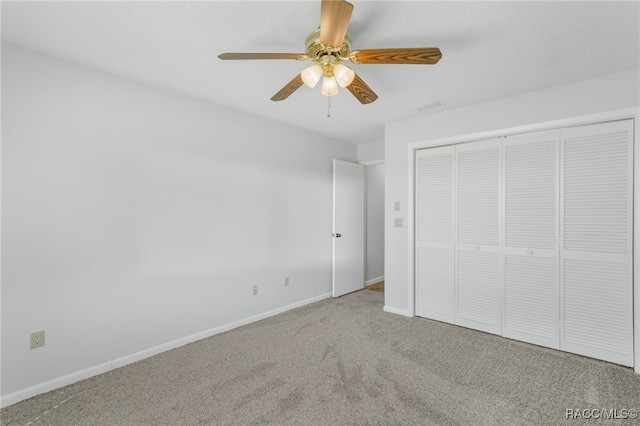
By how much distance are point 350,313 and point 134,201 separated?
8.71 feet

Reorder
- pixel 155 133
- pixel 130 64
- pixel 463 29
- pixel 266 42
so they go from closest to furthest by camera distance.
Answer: pixel 463 29 → pixel 266 42 → pixel 130 64 → pixel 155 133

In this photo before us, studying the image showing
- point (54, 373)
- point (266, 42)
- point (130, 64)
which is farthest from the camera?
point (130, 64)

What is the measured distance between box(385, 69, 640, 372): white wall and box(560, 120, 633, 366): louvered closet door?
0.09 metres

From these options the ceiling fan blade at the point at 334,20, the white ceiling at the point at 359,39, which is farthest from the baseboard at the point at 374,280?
the ceiling fan blade at the point at 334,20

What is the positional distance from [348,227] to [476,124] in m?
2.22

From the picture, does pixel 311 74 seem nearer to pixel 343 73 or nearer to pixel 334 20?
pixel 343 73

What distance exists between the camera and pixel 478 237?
10.6 ft

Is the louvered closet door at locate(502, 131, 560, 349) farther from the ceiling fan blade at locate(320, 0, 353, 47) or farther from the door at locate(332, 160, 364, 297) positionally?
the ceiling fan blade at locate(320, 0, 353, 47)

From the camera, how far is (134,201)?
2594 millimetres

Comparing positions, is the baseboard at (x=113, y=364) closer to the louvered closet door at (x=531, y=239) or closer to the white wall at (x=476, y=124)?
the white wall at (x=476, y=124)

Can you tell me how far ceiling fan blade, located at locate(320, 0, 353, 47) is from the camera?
1.36m

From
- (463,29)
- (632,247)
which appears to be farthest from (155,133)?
(632,247)

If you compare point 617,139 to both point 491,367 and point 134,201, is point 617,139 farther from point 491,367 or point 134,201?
point 134,201

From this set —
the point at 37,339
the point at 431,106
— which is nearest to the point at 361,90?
the point at 431,106
